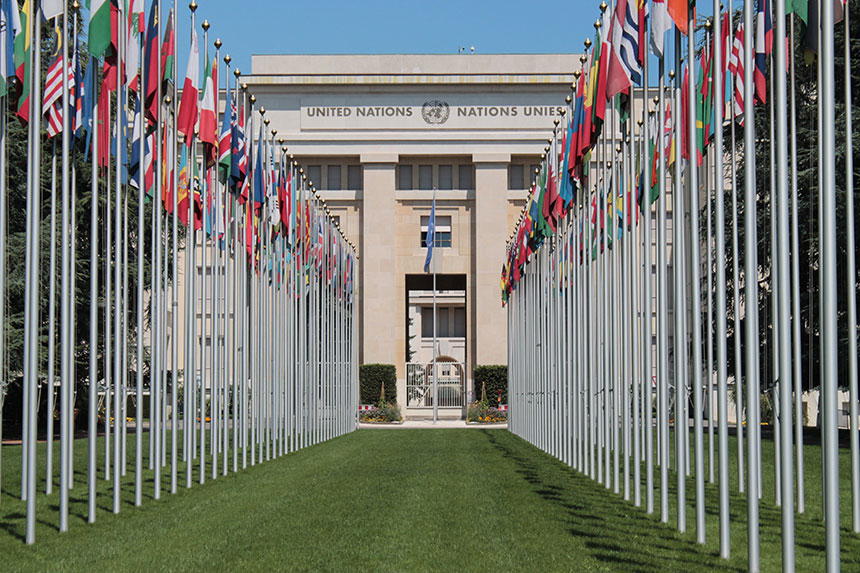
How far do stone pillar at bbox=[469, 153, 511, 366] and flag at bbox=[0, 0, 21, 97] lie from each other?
2188 inches

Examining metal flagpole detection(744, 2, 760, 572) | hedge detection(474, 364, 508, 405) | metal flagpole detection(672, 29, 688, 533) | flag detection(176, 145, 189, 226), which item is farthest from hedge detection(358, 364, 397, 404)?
metal flagpole detection(744, 2, 760, 572)

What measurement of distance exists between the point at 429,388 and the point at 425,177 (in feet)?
47.0

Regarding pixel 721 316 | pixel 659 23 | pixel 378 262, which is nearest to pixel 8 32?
pixel 659 23

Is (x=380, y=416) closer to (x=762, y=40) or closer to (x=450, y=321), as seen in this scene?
(x=762, y=40)

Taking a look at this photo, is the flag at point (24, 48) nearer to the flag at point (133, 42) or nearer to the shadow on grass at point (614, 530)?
the flag at point (133, 42)

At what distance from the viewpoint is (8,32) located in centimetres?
1457

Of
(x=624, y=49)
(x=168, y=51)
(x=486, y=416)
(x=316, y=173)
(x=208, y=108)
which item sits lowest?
(x=486, y=416)

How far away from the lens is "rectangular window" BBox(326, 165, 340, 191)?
2881 inches

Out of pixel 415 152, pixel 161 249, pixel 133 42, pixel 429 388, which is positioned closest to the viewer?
pixel 133 42

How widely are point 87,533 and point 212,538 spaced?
151 centimetres

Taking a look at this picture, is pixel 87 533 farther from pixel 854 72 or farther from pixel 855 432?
pixel 854 72

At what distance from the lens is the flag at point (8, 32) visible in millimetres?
14430

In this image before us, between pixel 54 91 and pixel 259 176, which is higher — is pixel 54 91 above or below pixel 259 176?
below

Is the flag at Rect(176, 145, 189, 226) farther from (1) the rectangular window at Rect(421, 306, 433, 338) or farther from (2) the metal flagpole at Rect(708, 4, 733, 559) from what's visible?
(1) the rectangular window at Rect(421, 306, 433, 338)
